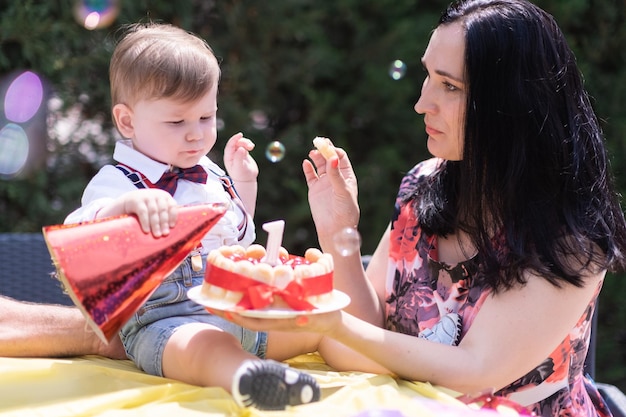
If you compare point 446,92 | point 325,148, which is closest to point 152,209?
point 325,148

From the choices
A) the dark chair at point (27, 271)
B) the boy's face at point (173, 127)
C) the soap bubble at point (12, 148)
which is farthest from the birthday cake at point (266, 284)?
the soap bubble at point (12, 148)

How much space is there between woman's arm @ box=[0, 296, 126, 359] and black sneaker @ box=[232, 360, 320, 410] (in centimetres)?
66

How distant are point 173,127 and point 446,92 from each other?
67 centimetres

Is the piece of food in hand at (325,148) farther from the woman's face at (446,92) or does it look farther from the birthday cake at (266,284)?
the birthday cake at (266,284)

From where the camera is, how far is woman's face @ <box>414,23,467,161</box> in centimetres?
200

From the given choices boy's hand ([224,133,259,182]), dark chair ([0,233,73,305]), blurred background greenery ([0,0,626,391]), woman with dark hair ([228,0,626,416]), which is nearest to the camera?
woman with dark hair ([228,0,626,416])

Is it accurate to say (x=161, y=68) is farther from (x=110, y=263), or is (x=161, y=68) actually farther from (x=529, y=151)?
(x=529, y=151)

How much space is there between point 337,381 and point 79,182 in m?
2.15

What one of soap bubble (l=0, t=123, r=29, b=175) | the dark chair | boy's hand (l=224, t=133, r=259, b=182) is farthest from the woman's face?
soap bubble (l=0, t=123, r=29, b=175)

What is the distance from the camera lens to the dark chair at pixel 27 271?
8.88 feet

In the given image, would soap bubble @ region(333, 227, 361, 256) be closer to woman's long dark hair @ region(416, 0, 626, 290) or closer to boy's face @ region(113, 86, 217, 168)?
woman's long dark hair @ region(416, 0, 626, 290)

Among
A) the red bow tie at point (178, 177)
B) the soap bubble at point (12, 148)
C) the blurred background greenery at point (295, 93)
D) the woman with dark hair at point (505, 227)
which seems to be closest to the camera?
the woman with dark hair at point (505, 227)

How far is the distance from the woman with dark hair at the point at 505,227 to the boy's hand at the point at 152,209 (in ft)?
1.42

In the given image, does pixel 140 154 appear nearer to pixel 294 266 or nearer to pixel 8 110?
pixel 294 266
